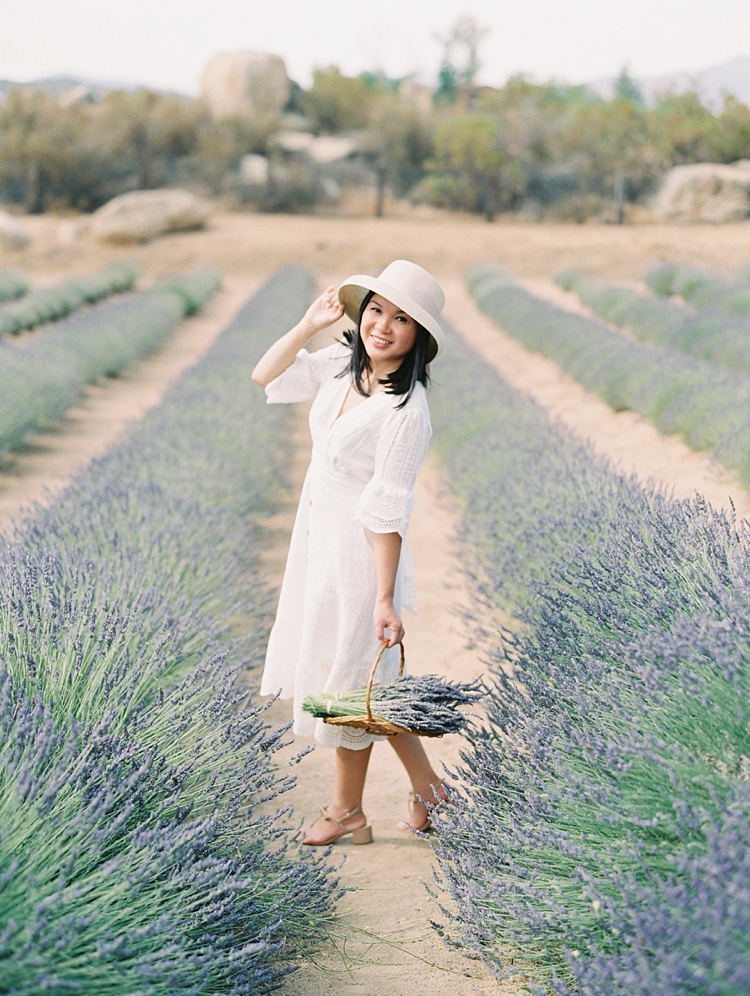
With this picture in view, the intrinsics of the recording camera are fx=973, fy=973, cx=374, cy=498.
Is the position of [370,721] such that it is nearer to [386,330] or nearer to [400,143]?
[386,330]

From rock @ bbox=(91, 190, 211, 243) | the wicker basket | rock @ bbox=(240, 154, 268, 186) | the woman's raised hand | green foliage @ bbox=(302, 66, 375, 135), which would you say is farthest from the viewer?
green foliage @ bbox=(302, 66, 375, 135)

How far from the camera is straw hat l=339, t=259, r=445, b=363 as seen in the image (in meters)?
2.32

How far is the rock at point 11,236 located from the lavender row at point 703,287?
13660 millimetres

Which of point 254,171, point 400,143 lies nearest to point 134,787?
point 254,171

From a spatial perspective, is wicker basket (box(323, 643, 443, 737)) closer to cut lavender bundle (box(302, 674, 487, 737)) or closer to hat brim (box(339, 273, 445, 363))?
cut lavender bundle (box(302, 674, 487, 737))

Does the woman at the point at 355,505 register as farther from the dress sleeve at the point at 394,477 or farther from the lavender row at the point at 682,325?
the lavender row at the point at 682,325

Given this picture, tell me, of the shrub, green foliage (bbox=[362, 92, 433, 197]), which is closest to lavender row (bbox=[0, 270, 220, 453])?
the shrub

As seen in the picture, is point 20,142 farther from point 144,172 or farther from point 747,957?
point 747,957

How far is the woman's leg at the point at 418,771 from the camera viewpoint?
264cm

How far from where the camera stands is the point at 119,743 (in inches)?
77.9

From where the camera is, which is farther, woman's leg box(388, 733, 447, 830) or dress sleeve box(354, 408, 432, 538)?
woman's leg box(388, 733, 447, 830)

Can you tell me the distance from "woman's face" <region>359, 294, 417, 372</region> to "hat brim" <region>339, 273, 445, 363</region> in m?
0.03

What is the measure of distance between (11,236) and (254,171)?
8.76 meters

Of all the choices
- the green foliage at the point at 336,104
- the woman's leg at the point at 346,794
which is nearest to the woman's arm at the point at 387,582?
the woman's leg at the point at 346,794
